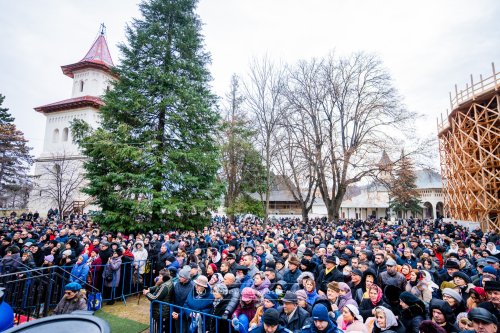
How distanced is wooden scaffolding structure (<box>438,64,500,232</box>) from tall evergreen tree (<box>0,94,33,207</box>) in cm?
4739

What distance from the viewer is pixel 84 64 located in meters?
32.4

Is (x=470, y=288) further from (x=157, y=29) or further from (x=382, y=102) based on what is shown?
(x=382, y=102)

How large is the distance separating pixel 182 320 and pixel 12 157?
3864cm

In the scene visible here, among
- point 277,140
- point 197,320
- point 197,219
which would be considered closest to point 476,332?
point 197,320

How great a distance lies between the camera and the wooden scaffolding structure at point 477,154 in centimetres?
2073

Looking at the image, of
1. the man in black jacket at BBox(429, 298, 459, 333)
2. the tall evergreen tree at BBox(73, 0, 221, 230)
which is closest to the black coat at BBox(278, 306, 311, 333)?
the man in black jacket at BBox(429, 298, 459, 333)

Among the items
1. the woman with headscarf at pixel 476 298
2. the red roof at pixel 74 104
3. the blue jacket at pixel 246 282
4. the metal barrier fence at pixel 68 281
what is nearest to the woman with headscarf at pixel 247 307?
the blue jacket at pixel 246 282

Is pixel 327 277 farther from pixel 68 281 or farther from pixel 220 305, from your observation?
pixel 68 281

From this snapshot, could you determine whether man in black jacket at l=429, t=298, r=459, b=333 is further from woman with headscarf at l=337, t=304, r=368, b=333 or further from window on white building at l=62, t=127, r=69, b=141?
window on white building at l=62, t=127, r=69, b=141

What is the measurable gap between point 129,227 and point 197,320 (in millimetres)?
9010

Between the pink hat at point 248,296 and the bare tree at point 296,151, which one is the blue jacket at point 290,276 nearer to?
the pink hat at point 248,296

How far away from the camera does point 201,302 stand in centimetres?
462

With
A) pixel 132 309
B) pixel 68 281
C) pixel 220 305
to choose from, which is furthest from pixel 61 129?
pixel 220 305

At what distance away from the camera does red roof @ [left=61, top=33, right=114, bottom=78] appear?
32.4 m
